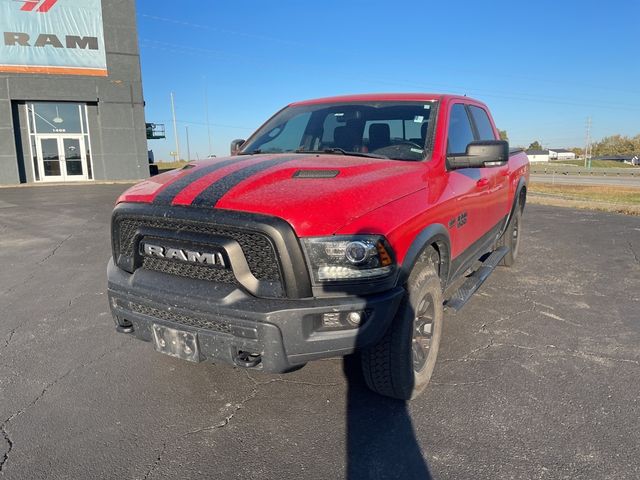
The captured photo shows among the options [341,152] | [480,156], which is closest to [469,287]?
[480,156]

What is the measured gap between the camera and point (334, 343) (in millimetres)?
2393

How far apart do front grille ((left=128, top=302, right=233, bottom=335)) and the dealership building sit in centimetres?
2513

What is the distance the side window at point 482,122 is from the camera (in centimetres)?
477

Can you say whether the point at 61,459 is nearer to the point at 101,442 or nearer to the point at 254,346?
the point at 101,442

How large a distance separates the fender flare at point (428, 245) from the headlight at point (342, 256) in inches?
10.0

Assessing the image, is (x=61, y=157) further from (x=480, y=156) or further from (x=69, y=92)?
(x=480, y=156)

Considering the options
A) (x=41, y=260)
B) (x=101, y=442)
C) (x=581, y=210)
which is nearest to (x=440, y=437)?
(x=101, y=442)

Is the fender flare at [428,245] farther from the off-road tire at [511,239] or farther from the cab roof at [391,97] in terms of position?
the off-road tire at [511,239]

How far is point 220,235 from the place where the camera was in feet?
8.04

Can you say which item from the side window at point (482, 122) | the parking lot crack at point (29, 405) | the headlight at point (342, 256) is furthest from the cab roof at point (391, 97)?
the parking lot crack at point (29, 405)

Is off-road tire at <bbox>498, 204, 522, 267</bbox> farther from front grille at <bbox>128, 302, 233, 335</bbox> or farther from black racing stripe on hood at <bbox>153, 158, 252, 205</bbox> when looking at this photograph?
front grille at <bbox>128, 302, 233, 335</bbox>

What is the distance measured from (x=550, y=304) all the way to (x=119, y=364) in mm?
4072

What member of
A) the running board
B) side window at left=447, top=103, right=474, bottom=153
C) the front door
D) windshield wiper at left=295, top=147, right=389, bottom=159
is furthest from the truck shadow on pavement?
the front door

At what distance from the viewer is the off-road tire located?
19.3ft
